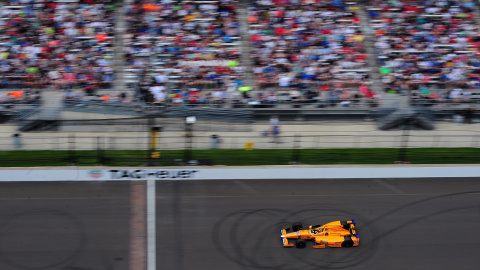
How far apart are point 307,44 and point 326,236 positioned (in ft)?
35.9

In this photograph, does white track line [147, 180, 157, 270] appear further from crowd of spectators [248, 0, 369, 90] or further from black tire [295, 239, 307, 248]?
crowd of spectators [248, 0, 369, 90]

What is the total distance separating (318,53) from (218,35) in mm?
4331

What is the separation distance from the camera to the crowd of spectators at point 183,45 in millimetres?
18297

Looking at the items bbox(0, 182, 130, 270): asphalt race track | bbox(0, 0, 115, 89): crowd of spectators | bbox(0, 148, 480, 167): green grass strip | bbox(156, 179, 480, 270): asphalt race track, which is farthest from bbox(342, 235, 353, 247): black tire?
bbox(0, 0, 115, 89): crowd of spectators

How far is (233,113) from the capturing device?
675 inches

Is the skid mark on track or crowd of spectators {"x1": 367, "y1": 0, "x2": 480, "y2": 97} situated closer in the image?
the skid mark on track

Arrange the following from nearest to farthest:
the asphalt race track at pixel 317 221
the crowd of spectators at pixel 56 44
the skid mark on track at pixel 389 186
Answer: the asphalt race track at pixel 317 221, the skid mark on track at pixel 389 186, the crowd of spectators at pixel 56 44

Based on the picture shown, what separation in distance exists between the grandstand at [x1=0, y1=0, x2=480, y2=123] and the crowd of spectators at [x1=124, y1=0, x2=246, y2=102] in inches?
1.8

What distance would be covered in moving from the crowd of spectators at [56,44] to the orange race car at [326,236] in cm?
1060

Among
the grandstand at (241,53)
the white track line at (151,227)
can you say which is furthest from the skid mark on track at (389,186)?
the white track line at (151,227)

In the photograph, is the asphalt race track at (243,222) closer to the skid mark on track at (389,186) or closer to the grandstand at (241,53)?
the skid mark on track at (389,186)

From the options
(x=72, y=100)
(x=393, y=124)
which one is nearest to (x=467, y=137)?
(x=393, y=124)

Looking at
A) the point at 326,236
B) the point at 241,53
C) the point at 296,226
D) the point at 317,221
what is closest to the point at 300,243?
the point at 296,226

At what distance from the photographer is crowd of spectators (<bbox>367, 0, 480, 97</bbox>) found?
62.5 ft
